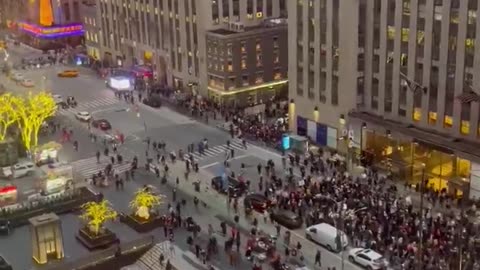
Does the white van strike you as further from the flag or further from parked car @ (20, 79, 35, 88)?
parked car @ (20, 79, 35, 88)

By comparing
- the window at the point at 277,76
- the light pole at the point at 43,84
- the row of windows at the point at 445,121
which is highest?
the row of windows at the point at 445,121

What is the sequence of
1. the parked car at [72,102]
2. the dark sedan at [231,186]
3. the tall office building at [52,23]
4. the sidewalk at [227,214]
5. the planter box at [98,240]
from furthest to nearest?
the tall office building at [52,23] < the parked car at [72,102] < the dark sedan at [231,186] < the planter box at [98,240] < the sidewalk at [227,214]

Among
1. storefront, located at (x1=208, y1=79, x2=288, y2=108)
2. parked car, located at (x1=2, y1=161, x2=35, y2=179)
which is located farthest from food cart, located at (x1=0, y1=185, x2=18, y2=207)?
storefront, located at (x1=208, y1=79, x2=288, y2=108)

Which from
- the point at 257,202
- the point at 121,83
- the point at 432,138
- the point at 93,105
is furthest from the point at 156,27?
the point at 432,138

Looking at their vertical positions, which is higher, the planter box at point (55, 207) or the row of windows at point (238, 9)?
the row of windows at point (238, 9)

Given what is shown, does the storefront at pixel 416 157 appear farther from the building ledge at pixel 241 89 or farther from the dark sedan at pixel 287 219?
the building ledge at pixel 241 89

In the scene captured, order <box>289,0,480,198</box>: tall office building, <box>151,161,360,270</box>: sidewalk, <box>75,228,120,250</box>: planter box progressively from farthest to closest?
<box>289,0,480,198</box>: tall office building, <box>75,228,120,250</box>: planter box, <box>151,161,360,270</box>: sidewalk

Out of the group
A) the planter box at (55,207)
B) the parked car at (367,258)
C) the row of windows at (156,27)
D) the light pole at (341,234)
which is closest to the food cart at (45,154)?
the planter box at (55,207)
